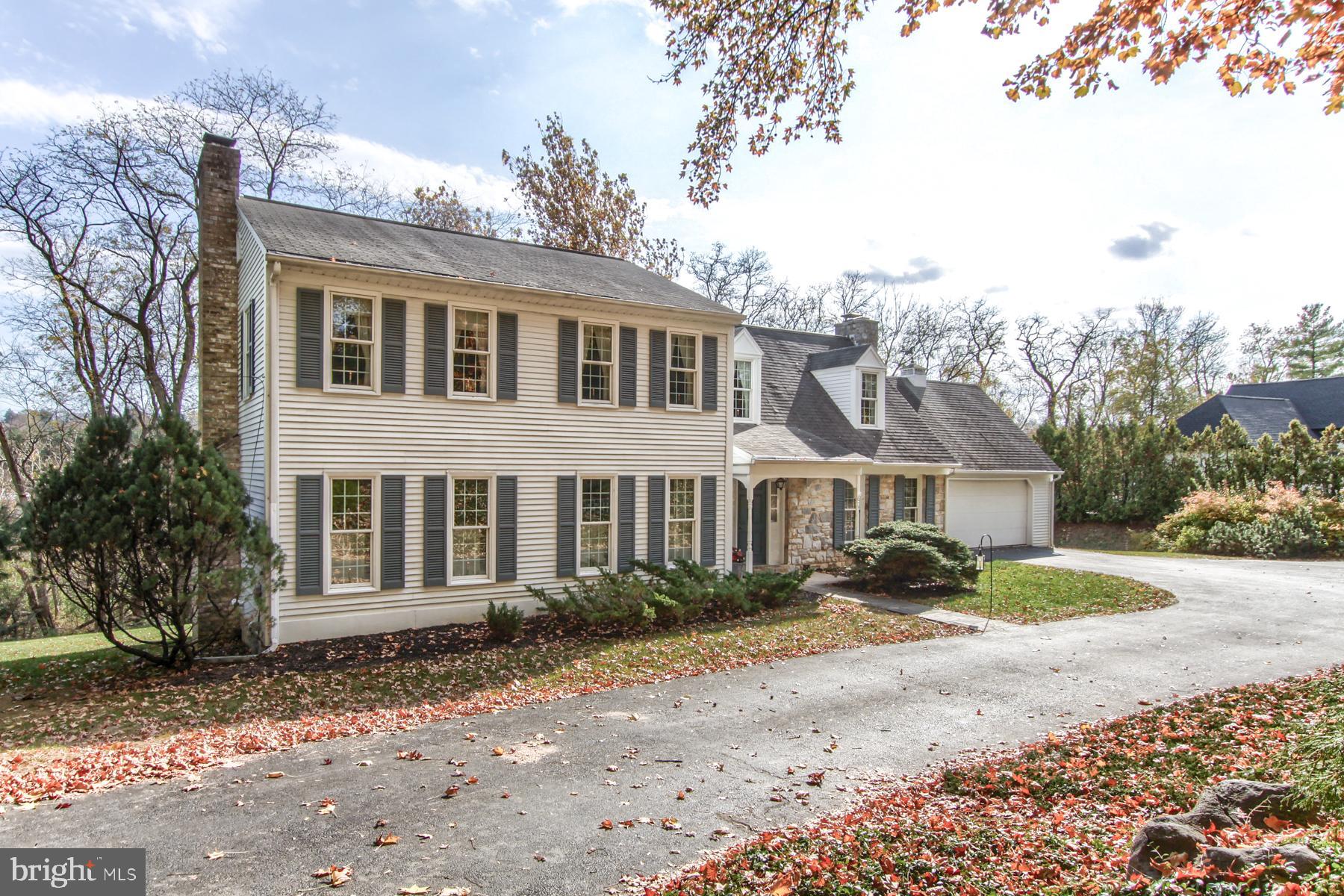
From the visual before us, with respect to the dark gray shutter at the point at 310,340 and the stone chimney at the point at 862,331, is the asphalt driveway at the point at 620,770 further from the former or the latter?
the stone chimney at the point at 862,331

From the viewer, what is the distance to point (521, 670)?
9.69 m

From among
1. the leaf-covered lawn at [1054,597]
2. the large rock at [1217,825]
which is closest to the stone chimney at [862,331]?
the leaf-covered lawn at [1054,597]

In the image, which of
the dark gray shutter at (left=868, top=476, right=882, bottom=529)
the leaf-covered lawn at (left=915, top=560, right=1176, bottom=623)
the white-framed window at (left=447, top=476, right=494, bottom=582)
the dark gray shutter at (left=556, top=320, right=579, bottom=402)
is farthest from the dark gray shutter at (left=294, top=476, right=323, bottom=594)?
the dark gray shutter at (left=868, top=476, right=882, bottom=529)

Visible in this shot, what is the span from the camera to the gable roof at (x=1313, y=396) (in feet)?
117

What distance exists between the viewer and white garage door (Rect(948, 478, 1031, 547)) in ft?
73.7

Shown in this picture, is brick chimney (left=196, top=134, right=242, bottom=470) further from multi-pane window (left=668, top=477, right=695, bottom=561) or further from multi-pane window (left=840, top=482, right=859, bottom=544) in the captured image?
multi-pane window (left=840, top=482, right=859, bottom=544)

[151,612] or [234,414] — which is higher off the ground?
[234,414]

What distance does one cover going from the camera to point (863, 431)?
20.1 meters

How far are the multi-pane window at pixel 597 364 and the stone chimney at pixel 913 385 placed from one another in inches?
495

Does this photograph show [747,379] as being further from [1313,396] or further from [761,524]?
[1313,396]

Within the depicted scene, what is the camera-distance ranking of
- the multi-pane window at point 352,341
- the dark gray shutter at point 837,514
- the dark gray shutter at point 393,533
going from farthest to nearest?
the dark gray shutter at point 837,514 < the dark gray shutter at point 393,533 < the multi-pane window at point 352,341

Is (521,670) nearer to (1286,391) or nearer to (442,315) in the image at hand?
(442,315)

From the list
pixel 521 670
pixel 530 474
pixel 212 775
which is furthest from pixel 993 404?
Result: pixel 212 775

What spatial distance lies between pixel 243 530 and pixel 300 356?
266 cm
